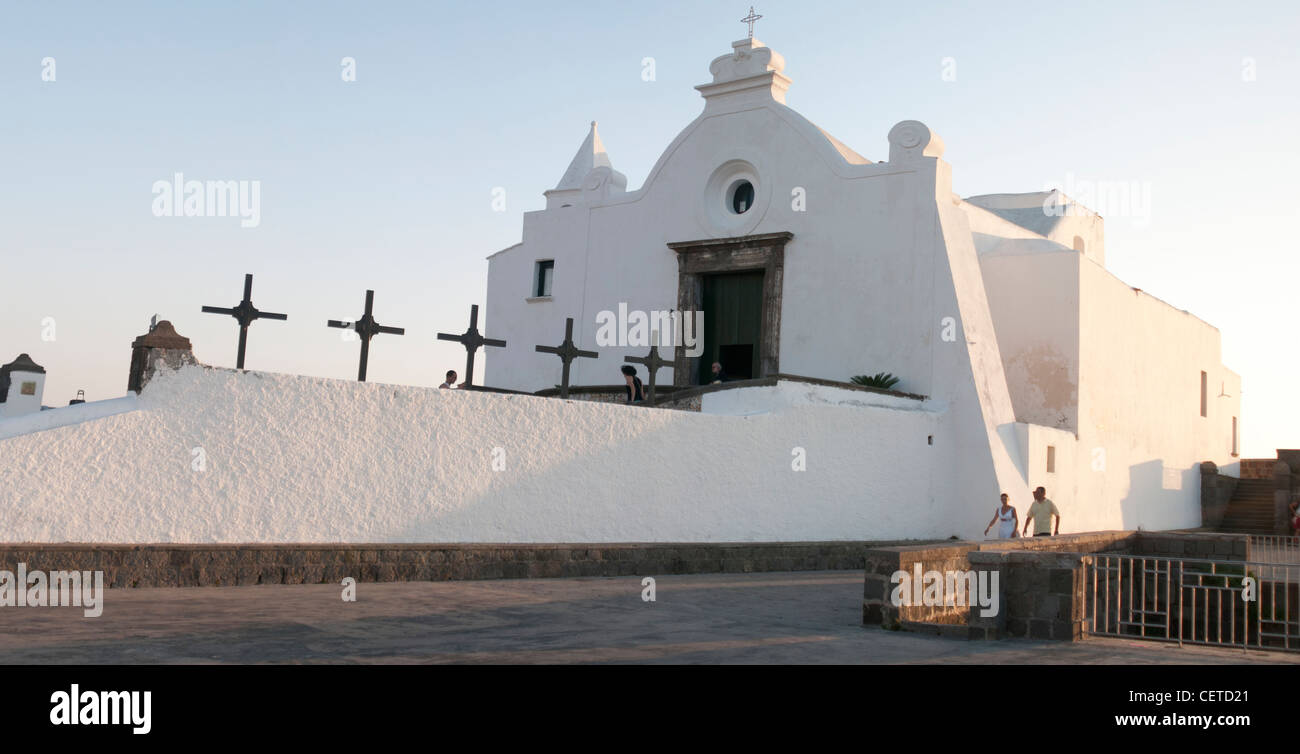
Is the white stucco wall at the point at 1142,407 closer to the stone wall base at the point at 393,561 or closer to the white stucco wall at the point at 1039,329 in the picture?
the white stucco wall at the point at 1039,329

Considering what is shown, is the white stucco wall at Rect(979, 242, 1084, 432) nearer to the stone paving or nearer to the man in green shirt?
the man in green shirt

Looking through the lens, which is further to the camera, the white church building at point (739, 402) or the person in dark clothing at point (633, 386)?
the person in dark clothing at point (633, 386)

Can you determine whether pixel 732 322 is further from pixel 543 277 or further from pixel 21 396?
pixel 21 396

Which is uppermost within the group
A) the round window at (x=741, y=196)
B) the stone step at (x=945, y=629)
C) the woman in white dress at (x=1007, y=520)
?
the round window at (x=741, y=196)

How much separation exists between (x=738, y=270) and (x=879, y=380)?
3.55 metres

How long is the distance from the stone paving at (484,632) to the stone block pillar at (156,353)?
1919mm

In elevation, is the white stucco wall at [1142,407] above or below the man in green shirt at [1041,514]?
above

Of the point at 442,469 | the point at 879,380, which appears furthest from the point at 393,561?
the point at 879,380

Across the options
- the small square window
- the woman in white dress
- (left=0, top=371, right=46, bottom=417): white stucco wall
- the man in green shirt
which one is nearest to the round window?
the small square window

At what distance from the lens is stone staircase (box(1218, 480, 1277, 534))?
24766 mm

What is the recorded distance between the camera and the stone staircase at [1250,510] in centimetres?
2477

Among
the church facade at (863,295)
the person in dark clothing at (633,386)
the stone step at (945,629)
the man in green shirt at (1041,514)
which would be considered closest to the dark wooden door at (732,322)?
the church facade at (863,295)

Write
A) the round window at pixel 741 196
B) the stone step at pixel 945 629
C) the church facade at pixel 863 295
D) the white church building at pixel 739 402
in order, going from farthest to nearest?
the round window at pixel 741 196, the church facade at pixel 863 295, the white church building at pixel 739 402, the stone step at pixel 945 629

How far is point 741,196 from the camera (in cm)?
1962
